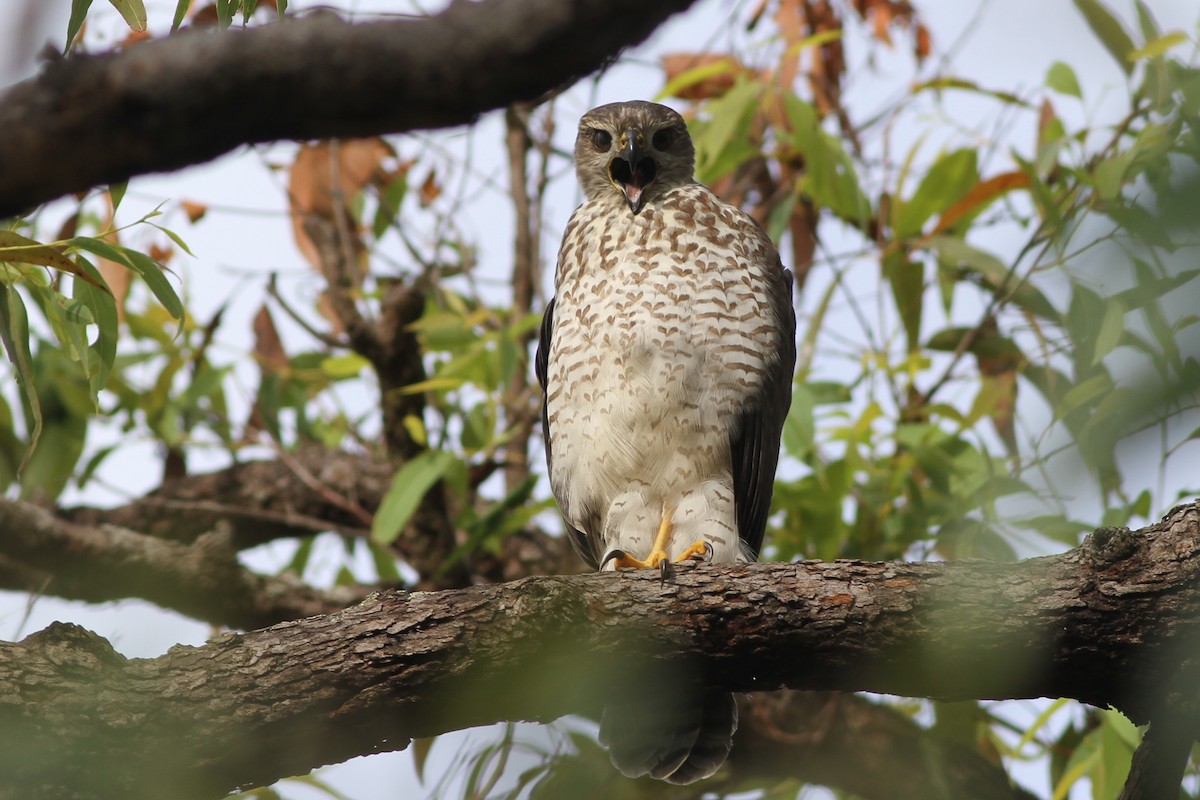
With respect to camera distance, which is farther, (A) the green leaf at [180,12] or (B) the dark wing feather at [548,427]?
(B) the dark wing feather at [548,427]

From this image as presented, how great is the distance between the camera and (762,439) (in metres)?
3.95

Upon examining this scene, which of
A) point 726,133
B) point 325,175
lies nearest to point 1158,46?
point 726,133

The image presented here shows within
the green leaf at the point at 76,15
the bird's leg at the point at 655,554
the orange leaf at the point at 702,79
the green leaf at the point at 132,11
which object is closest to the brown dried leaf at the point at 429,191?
the orange leaf at the point at 702,79

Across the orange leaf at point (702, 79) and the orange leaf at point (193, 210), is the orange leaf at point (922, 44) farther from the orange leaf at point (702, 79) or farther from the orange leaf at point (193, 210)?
the orange leaf at point (193, 210)

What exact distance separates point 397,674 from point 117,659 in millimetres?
522

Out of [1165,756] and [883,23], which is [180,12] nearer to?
[1165,756]

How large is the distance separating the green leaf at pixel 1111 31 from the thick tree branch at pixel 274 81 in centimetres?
326

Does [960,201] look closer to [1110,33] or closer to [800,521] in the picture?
[1110,33]

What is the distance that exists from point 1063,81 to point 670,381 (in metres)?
1.52

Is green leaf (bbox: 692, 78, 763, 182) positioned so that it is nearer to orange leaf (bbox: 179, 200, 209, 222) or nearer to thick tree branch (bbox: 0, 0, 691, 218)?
orange leaf (bbox: 179, 200, 209, 222)

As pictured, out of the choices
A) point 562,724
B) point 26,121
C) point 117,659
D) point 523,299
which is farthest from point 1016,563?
point 523,299

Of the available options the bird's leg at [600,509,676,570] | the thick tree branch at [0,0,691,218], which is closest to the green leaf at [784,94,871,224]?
the bird's leg at [600,509,676,570]

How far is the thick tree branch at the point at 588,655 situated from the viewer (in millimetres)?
2320

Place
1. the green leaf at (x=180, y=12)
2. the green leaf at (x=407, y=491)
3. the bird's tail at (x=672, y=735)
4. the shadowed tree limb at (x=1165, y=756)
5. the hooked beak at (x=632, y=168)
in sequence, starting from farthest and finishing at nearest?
1. the green leaf at (x=407, y=491)
2. the hooked beak at (x=632, y=168)
3. the bird's tail at (x=672, y=735)
4. the shadowed tree limb at (x=1165, y=756)
5. the green leaf at (x=180, y=12)
